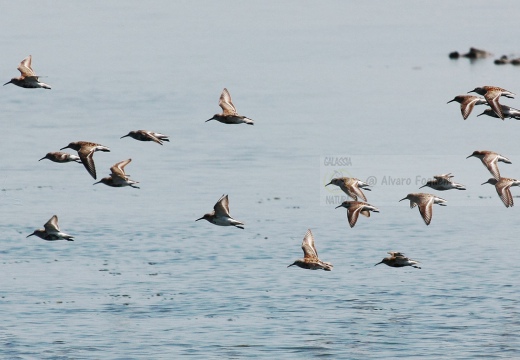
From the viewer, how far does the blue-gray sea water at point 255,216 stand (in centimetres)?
3581

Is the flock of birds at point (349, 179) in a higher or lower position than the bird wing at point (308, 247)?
higher

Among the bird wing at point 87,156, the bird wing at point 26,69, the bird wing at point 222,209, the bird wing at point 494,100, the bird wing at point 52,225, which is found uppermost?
the bird wing at point 26,69

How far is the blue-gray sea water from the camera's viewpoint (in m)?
35.8

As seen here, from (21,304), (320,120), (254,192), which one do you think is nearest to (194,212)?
(254,192)

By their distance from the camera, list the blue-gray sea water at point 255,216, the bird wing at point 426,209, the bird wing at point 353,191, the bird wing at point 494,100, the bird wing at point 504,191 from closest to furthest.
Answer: the bird wing at point 494,100
the bird wing at point 504,191
the bird wing at point 426,209
the bird wing at point 353,191
the blue-gray sea water at point 255,216

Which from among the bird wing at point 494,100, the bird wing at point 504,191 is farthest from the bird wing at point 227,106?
the bird wing at point 504,191

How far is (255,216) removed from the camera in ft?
164

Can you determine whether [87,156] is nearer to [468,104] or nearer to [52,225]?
[52,225]

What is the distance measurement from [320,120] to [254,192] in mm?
20852

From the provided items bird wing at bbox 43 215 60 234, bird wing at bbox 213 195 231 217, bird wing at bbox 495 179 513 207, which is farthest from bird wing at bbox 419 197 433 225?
bird wing at bbox 43 215 60 234

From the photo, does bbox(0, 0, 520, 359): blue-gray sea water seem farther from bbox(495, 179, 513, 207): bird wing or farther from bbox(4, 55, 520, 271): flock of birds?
bbox(495, 179, 513, 207): bird wing

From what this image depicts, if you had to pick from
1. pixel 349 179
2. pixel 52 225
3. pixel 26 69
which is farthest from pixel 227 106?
pixel 26 69

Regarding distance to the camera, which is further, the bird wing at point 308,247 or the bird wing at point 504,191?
the bird wing at point 308,247

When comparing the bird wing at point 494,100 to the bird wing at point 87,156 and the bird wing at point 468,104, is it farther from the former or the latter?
the bird wing at point 87,156
